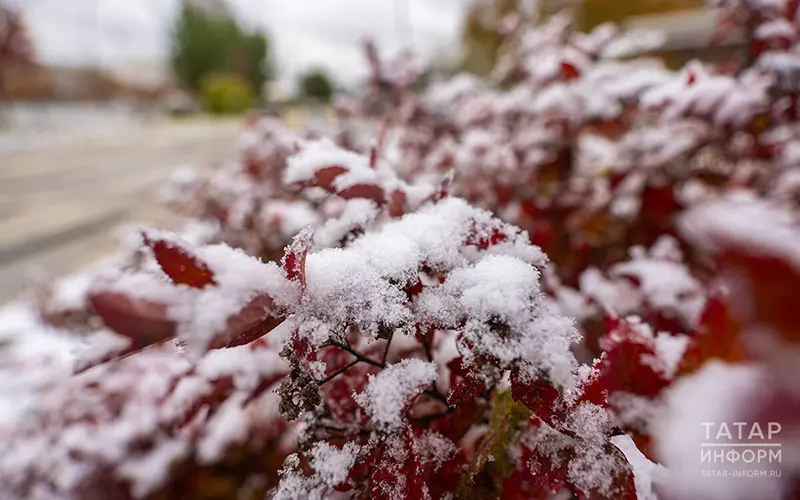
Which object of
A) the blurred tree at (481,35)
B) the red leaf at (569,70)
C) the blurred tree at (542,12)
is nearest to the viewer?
the red leaf at (569,70)

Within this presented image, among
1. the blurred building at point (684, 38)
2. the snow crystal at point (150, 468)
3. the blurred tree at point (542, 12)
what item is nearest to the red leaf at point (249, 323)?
the snow crystal at point (150, 468)

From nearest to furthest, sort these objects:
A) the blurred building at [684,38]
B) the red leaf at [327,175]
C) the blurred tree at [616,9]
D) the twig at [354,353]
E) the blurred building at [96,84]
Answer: the twig at [354,353] < the red leaf at [327,175] < the blurred building at [684,38] < the blurred tree at [616,9] < the blurred building at [96,84]

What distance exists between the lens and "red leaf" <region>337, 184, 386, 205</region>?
2.12 ft

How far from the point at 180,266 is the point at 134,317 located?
56 millimetres

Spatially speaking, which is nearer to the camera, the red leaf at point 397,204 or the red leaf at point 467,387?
the red leaf at point 467,387

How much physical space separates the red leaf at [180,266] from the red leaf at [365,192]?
Answer: 26cm

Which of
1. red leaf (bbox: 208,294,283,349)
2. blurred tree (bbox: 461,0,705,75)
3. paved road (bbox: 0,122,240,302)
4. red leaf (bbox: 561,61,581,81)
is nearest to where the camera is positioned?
red leaf (bbox: 208,294,283,349)

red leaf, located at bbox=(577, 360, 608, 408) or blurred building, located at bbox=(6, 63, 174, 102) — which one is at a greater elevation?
blurred building, located at bbox=(6, 63, 174, 102)

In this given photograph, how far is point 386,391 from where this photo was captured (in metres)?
0.50

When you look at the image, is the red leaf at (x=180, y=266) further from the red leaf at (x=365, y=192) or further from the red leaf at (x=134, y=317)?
the red leaf at (x=365, y=192)

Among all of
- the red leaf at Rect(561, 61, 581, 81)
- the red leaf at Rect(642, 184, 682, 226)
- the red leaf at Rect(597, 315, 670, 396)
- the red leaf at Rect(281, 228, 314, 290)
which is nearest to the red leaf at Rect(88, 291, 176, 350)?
the red leaf at Rect(281, 228, 314, 290)

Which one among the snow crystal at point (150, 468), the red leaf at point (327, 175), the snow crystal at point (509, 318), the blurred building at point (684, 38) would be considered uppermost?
the blurred building at point (684, 38)

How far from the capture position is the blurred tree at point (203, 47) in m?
26.8

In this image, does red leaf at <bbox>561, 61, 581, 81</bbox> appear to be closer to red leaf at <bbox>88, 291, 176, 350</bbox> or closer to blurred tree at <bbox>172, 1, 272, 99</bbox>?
red leaf at <bbox>88, 291, 176, 350</bbox>
